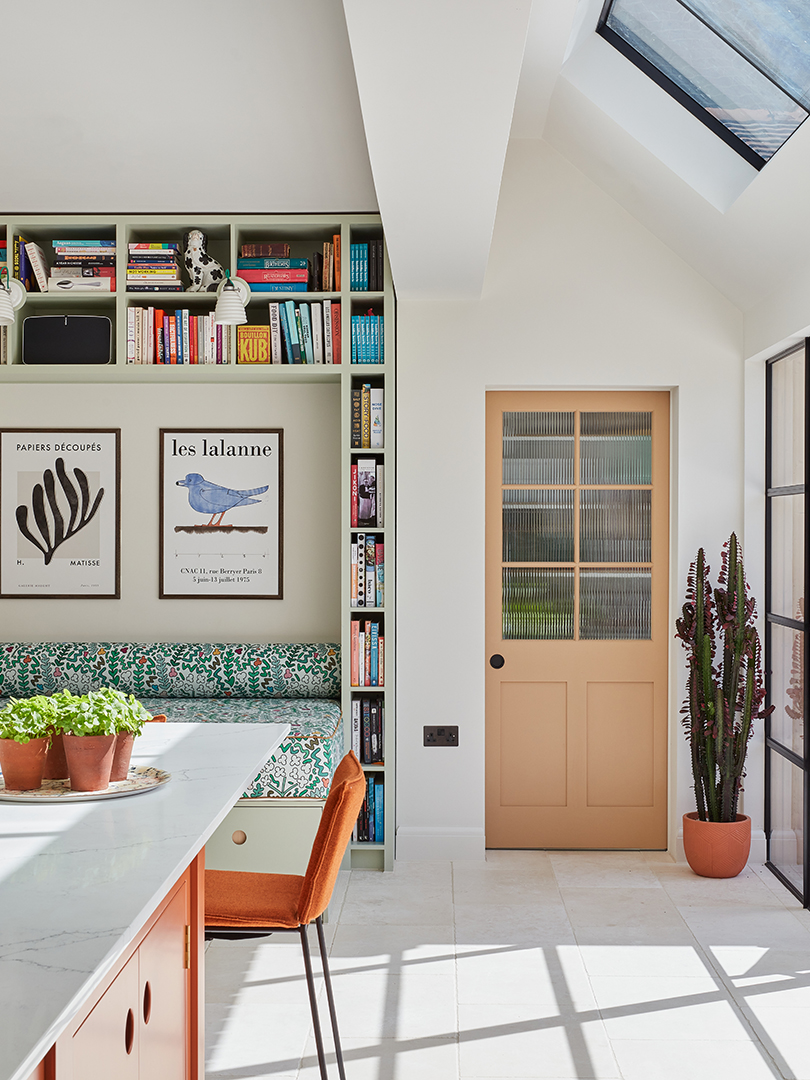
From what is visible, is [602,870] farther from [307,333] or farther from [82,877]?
[82,877]

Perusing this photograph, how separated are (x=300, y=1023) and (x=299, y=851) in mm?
753

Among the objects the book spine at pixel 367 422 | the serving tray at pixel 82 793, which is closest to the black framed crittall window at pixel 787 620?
the book spine at pixel 367 422

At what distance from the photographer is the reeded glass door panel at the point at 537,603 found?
418cm

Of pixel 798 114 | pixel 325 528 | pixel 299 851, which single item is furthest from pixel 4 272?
pixel 798 114

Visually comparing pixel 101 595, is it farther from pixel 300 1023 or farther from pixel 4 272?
pixel 300 1023

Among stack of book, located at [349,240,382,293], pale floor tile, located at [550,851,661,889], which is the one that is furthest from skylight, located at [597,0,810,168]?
pale floor tile, located at [550,851,661,889]

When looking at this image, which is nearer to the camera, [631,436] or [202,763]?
[202,763]

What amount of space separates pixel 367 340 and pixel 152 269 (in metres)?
0.99

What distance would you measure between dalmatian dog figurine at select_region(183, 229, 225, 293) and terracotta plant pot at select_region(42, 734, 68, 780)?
2628 mm

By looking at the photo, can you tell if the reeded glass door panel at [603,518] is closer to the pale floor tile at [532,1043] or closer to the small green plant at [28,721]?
the pale floor tile at [532,1043]

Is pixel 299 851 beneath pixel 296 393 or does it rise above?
beneath

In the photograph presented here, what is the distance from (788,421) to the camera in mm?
3775

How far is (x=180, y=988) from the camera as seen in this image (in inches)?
69.7

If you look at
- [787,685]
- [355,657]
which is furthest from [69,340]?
[787,685]
